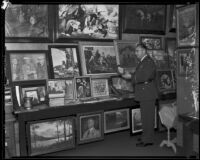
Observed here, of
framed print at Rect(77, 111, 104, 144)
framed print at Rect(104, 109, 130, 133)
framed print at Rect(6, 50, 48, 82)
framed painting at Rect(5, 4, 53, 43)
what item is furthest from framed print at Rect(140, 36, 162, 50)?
framed print at Rect(6, 50, 48, 82)

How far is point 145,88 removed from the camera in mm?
4352

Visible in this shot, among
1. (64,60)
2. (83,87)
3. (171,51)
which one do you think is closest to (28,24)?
(64,60)

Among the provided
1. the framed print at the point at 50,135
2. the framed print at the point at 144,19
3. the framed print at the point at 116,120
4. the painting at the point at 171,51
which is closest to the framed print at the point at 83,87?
the framed print at the point at 50,135

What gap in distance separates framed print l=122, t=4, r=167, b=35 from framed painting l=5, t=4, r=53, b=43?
154 centimetres

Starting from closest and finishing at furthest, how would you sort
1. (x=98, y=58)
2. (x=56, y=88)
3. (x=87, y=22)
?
(x=56, y=88) < (x=87, y=22) < (x=98, y=58)

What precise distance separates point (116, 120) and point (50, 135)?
4.88 feet

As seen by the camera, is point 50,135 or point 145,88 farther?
point 145,88

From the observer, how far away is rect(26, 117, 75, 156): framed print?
3951 millimetres

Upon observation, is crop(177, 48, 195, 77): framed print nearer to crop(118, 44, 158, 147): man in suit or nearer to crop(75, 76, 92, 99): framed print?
crop(118, 44, 158, 147): man in suit

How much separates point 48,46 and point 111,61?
1.21 meters

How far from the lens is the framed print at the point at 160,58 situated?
5.52 meters

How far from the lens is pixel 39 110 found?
13.0 feet

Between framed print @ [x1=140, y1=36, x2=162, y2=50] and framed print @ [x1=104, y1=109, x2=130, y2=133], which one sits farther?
framed print @ [x1=140, y1=36, x2=162, y2=50]

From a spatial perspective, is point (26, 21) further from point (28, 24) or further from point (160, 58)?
point (160, 58)
